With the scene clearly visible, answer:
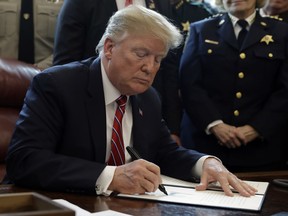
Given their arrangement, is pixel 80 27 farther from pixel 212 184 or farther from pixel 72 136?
pixel 212 184

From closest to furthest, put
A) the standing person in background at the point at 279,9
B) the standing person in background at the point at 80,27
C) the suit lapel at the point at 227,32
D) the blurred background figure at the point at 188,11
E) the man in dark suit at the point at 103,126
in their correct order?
the man in dark suit at the point at 103,126 < the standing person in background at the point at 80,27 < the suit lapel at the point at 227,32 < the blurred background figure at the point at 188,11 < the standing person in background at the point at 279,9

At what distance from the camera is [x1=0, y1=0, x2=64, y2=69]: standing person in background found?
10.0 ft

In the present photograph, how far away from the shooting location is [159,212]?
4.64 feet

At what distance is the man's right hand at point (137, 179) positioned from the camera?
162cm

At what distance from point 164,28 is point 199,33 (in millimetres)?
1059

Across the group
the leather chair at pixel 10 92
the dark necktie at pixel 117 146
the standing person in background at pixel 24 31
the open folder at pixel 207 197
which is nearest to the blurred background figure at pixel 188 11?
the standing person in background at pixel 24 31

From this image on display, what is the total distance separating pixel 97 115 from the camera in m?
1.92

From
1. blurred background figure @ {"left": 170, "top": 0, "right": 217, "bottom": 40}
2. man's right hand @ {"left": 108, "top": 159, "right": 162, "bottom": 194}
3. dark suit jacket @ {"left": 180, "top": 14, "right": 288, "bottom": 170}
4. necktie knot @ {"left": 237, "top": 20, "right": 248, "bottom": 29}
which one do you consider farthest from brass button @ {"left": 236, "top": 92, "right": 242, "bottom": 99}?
man's right hand @ {"left": 108, "top": 159, "right": 162, "bottom": 194}

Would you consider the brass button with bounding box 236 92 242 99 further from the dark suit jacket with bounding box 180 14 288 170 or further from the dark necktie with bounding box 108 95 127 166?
the dark necktie with bounding box 108 95 127 166

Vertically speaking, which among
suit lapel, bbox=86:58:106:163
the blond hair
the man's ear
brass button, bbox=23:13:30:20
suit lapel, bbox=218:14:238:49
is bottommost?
suit lapel, bbox=86:58:106:163

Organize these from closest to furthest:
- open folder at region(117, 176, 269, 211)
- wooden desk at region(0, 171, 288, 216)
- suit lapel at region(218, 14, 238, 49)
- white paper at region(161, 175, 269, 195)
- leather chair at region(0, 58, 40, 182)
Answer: wooden desk at region(0, 171, 288, 216) → open folder at region(117, 176, 269, 211) → white paper at region(161, 175, 269, 195) → leather chair at region(0, 58, 40, 182) → suit lapel at region(218, 14, 238, 49)

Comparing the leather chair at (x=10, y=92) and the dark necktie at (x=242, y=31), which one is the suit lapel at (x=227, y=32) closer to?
the dark necktie at (x=242, y=31)

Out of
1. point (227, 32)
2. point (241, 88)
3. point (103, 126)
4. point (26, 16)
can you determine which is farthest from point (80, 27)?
point (103, 126)

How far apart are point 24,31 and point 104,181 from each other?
66.0 inches
